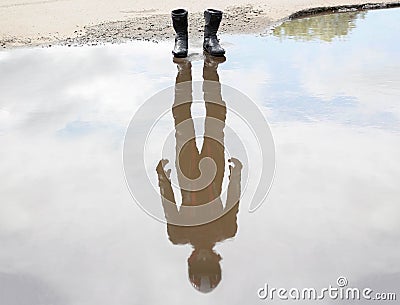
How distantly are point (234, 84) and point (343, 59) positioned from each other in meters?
Result: 0.94

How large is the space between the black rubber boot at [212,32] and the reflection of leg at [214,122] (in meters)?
0.19

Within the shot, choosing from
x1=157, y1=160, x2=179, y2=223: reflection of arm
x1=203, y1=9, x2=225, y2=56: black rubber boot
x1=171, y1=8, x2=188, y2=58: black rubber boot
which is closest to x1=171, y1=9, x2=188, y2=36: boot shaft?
x1=171, y1=8, x2=188, y2=58: black rubber boot

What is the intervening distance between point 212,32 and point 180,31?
221 millimetres

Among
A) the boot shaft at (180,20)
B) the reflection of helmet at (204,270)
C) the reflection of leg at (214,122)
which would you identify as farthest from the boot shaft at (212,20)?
the reflection of helmet at (204,270)

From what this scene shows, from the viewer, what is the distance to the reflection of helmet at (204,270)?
5.60 ft

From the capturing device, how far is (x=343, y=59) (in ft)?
12.3

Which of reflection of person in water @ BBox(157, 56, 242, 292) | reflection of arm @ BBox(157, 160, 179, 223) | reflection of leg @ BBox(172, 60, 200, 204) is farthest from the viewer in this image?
reflection of leg @ BBox(172, 60, 200, 204)

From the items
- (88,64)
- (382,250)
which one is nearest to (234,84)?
(88,64)

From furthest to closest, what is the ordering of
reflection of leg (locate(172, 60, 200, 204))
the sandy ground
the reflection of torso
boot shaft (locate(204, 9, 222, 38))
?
1. the sandy ground
2. boot shaft (locate(204, 9, 222, 38))
3. reflection of leg (locate(172, 60, 200, 204))
4. the reflection of torso

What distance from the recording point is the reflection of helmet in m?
1.71

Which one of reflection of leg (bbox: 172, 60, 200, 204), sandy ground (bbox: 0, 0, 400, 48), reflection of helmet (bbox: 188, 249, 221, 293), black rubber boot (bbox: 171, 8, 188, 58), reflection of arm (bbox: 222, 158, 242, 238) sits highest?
sandy ground (bbox: 0, 0, 400, 48)

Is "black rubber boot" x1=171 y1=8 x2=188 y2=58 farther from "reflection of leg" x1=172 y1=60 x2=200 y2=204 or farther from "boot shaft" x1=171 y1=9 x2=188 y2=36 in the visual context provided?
"reflection of leg" x1=172 y1=60 x2=200 y2=204

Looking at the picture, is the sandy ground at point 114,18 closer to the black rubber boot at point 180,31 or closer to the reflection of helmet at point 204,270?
the black rubber boot at point 180,31

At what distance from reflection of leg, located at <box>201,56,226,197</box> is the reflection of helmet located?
37cm
